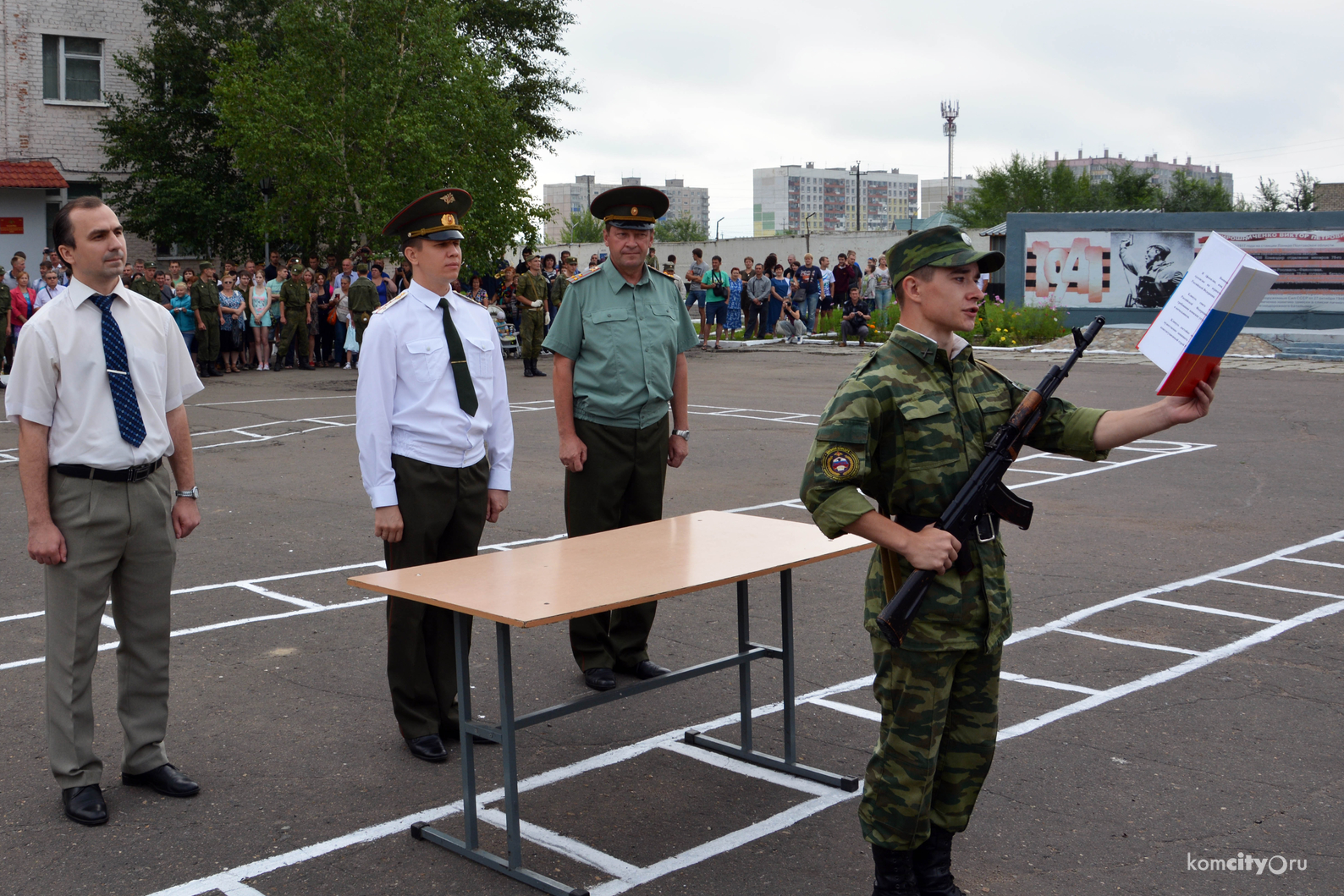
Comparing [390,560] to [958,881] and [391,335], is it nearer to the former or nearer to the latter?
[391,335]

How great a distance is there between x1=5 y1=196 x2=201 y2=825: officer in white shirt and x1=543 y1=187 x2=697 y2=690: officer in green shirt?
197cm

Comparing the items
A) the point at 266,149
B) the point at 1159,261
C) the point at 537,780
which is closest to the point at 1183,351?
the point at 537,780

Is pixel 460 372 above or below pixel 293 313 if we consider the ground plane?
below

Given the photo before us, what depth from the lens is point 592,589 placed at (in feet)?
13.3

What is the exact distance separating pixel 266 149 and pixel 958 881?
27626mm

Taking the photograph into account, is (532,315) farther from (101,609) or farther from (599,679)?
(101,609)

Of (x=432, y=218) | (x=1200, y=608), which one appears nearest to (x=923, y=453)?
(x=432, y=218)

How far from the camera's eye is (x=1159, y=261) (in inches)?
1216

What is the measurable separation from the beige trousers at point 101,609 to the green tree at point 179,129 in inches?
1239

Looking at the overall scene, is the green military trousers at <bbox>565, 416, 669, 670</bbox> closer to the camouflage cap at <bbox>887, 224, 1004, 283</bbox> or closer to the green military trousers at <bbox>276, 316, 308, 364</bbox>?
the camouflage cap at <bbox>887, 224, 1004, 283</bbox>

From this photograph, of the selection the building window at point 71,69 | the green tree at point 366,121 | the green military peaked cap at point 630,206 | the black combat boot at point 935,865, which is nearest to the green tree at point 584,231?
the building window at point 71,69

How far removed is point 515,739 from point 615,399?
1970mm

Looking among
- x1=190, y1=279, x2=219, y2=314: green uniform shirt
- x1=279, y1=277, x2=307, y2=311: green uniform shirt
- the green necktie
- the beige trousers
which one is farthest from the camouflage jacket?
x1=279, y1=277, x2=307, y2=311: green uniform shirt

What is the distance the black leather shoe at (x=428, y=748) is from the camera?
5.08 m
